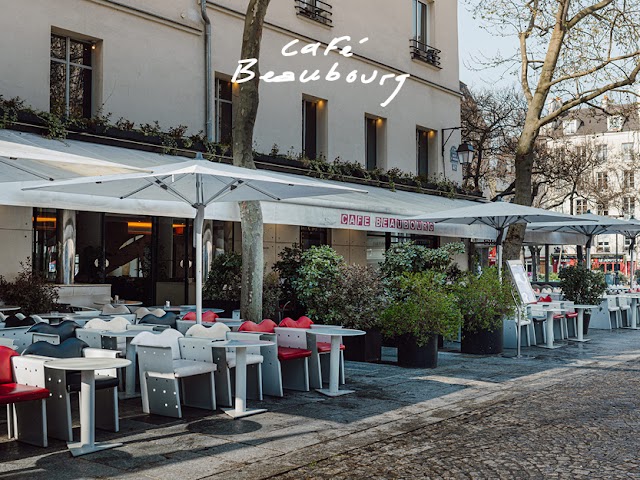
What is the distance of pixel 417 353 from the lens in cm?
1181

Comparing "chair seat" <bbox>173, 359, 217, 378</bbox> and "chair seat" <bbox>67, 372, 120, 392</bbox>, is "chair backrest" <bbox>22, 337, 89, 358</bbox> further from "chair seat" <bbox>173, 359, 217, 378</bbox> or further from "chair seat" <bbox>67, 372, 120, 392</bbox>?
"chair seat" <bbox>173, 359, 217, 378</bbox>

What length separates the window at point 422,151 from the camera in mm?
24078

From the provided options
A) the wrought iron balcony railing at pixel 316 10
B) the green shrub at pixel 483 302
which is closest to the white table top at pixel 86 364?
the green shrub at pixel 483 302

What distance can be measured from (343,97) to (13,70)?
367 inches

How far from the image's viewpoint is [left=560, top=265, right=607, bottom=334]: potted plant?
18.0 m

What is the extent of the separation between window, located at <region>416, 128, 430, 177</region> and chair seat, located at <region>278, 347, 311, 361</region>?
1518 cm

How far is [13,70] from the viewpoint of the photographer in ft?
43.7

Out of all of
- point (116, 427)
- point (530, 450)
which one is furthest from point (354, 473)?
point (116, 427)

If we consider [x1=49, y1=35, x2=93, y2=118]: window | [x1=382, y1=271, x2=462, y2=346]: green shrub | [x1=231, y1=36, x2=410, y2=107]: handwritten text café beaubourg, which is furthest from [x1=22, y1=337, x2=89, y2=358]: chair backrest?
[x1=231, y1=36, x2=410, y2=107]: handwritten text café beaubourg

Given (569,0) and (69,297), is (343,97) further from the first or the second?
(69,297)

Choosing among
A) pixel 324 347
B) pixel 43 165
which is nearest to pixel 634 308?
pixel 324 347

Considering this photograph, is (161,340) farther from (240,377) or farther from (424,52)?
(424,52)

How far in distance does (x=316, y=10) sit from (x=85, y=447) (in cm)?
1518

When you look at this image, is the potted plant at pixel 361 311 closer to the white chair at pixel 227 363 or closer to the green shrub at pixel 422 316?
the green shrub at pixel 422 316
